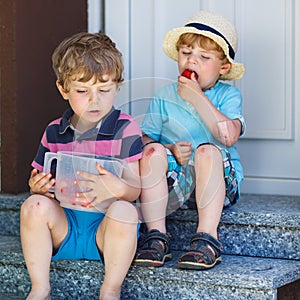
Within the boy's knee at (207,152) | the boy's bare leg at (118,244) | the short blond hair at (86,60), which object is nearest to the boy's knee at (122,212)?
the boy's bare leg at (118,244)

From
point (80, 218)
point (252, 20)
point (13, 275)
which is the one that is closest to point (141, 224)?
point (80, 218)

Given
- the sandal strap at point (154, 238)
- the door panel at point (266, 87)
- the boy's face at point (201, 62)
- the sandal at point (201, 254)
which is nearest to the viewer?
the sandal at point (201, 254)

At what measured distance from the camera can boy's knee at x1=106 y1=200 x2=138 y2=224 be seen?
280 cm

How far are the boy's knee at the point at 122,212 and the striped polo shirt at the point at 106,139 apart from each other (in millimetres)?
189

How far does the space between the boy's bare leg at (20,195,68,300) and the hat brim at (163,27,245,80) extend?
85cm

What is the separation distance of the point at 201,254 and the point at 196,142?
50cm

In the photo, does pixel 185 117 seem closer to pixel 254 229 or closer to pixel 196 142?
pixel 196 142

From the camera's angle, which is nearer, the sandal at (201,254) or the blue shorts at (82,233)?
the sandal at (201,254)

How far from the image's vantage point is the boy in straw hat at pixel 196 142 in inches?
117

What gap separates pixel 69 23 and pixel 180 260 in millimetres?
1411

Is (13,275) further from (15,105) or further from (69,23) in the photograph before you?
(69,23)

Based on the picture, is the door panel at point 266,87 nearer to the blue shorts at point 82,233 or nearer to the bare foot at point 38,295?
the blue shorts at point 82,233

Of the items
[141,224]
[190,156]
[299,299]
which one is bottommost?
[299,299]

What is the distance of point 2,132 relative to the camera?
364 centimetres
